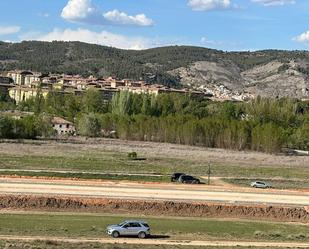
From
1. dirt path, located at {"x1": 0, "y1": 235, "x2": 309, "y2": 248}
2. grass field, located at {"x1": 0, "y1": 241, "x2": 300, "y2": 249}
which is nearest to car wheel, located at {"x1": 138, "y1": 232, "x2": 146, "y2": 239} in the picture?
dirt path, located at {"x1": 0, "y1": 235, "x2": 309, "y2": 248}

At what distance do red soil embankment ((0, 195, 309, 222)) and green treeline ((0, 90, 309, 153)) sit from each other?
66.7m

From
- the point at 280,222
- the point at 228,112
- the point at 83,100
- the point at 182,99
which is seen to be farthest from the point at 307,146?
the point at 280,222

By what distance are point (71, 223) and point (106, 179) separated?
20833 mm

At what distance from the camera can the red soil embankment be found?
1630 inches

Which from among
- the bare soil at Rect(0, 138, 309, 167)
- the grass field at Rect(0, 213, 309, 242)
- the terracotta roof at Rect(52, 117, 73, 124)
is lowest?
the bare soil at Rect(0, 138, 309, 167)

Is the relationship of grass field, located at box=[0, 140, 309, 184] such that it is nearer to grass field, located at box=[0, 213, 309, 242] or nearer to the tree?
grass field, located at box=[0, 213, 309, 242]

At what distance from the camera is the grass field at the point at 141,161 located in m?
69.6

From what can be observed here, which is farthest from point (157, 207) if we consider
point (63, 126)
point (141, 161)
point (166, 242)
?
point (63, 126)

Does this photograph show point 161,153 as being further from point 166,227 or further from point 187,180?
point 166,227

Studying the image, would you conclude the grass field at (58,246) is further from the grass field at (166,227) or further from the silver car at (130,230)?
the grass field at (166,227)

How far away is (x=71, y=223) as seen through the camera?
3678cm

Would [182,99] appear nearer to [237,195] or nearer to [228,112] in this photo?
[228,112]

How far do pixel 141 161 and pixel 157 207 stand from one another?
129 feet

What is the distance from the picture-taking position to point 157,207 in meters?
42.6
